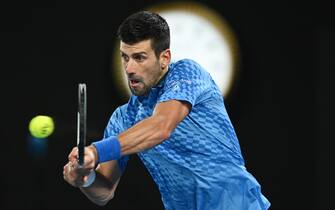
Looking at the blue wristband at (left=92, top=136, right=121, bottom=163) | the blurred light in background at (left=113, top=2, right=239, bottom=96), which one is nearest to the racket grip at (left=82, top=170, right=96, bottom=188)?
the blue wristband at (left=92, top=136, right=121, bottom=163)

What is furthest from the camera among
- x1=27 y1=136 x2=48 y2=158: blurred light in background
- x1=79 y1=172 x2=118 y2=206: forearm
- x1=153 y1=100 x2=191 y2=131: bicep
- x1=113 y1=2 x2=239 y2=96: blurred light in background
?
x1=113 y1=2 x2=239 y2=96: blurred light in background

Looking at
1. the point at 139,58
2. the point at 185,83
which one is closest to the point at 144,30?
the point at 139,58

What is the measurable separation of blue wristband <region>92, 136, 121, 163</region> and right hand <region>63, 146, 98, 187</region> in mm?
21

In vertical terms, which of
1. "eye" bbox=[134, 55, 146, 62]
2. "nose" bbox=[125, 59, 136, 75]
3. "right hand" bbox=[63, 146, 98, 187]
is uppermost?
"eye" bbox=[134, 55, 146, 62]

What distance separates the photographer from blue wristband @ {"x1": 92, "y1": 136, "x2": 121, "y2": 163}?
3189 millimetres

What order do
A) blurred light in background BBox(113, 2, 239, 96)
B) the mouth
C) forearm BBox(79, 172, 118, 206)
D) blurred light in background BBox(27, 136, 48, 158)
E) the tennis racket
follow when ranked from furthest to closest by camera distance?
blurred light in background BBox(113, 2, 239, 96) < blurred light in background BBox(27, 136, 48, 158) < forearm BBox(79, 172, 118, 206) < the mouth < the tennis racket

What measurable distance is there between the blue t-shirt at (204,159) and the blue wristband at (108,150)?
0.70 m

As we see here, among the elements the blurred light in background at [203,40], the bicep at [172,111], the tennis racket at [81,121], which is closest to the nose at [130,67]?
the bicep at [172,111]

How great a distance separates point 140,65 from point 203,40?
3.55m

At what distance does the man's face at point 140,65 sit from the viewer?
3818 mm

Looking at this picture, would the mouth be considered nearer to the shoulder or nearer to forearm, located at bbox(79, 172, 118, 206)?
the shoulder

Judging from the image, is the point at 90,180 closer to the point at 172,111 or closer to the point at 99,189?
the point at 99,189

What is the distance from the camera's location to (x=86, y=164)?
3.16 metres

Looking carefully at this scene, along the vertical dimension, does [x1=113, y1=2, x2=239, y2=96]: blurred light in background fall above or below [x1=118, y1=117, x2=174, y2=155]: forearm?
above
